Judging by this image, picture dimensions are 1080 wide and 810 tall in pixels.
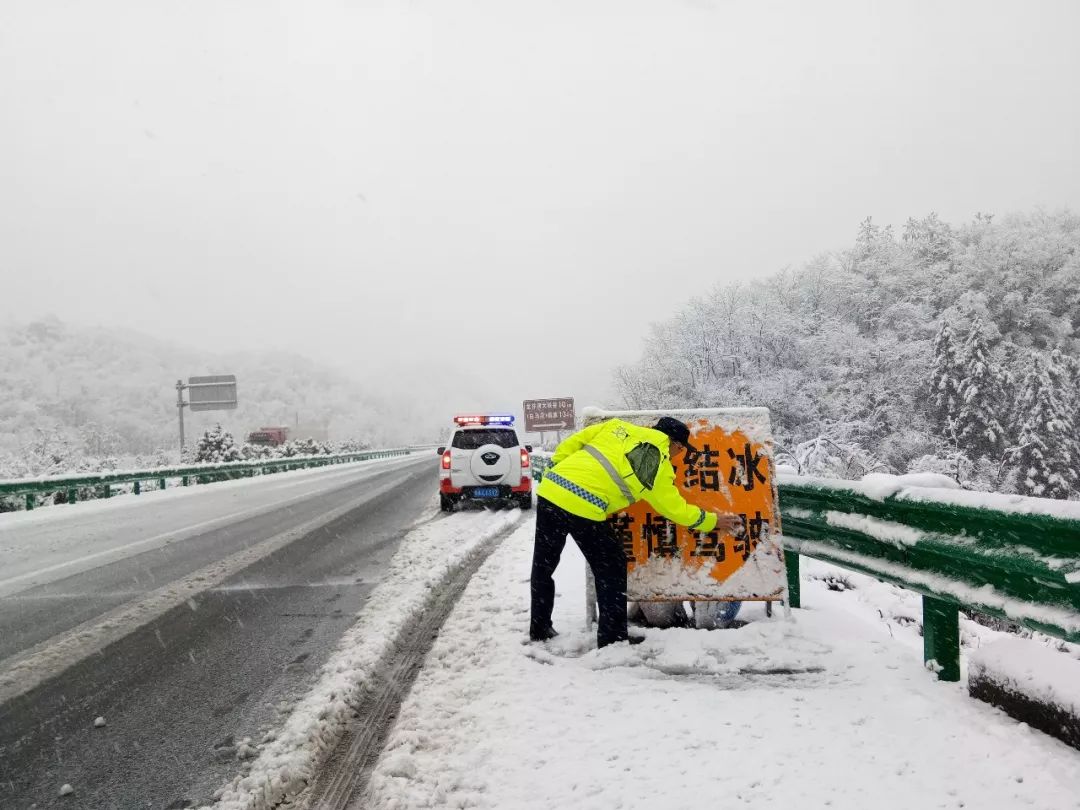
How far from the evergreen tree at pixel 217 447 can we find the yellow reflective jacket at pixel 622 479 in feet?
166

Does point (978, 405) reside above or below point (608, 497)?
above

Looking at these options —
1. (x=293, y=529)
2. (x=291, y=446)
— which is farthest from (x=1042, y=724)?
(x=291, y=446)

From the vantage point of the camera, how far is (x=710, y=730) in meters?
3.10

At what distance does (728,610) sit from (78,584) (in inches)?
263

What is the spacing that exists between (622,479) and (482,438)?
368 inches

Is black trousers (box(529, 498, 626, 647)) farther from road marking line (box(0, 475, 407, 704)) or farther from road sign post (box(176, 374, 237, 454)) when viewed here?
road sign post (box(176, 374, 237, 454))

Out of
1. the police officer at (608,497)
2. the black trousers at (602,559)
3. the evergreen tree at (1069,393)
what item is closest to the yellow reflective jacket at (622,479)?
the police officer at (608,497)

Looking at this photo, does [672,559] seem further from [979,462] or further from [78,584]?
[979,462]

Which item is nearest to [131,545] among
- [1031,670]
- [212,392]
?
[1031,670]

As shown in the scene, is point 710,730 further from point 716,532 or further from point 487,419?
point 487,419

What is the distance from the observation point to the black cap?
426 centimetres

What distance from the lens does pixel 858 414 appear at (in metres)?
39.2

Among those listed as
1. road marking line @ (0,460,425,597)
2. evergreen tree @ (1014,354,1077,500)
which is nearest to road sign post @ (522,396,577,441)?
evergreen tree @ (1014,354,1077,500)

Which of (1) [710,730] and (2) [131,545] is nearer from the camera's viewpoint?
(1) [710,730]
